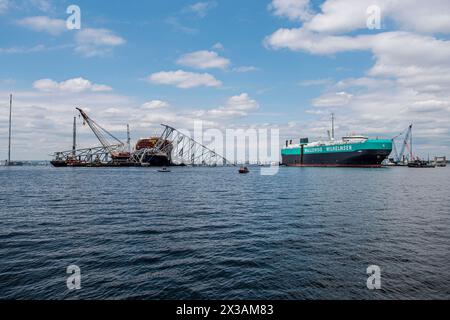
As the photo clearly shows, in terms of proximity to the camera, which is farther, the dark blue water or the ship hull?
the ship hull

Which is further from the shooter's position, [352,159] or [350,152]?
[352,159]

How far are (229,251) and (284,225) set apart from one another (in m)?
8.99

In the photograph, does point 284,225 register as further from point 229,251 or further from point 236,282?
point 236,282

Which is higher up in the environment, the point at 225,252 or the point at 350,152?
the point at 350,152

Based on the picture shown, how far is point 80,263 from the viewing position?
56.9 ft

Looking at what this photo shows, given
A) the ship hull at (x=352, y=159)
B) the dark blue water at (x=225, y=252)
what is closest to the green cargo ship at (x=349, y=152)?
the ship hull at (x=352, y=159)

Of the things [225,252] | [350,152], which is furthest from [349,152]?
[225,252]

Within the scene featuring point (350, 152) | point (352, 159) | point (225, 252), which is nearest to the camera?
point (225, 252)

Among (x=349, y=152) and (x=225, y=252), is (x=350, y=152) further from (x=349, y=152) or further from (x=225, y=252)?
(x=225, y=252)

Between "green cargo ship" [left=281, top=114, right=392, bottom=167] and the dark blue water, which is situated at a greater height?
"green cargo ship" [left=281, top=114, right=392, bottom=167]

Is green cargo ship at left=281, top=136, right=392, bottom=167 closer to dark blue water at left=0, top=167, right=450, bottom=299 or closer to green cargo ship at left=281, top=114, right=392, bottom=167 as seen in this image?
green cargo ship at left=281, top=114, right=392, bottom=167

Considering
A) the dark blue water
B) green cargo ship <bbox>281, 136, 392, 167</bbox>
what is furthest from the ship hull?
the dark blue water

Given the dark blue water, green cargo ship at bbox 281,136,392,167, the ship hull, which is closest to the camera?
the dark blue water
